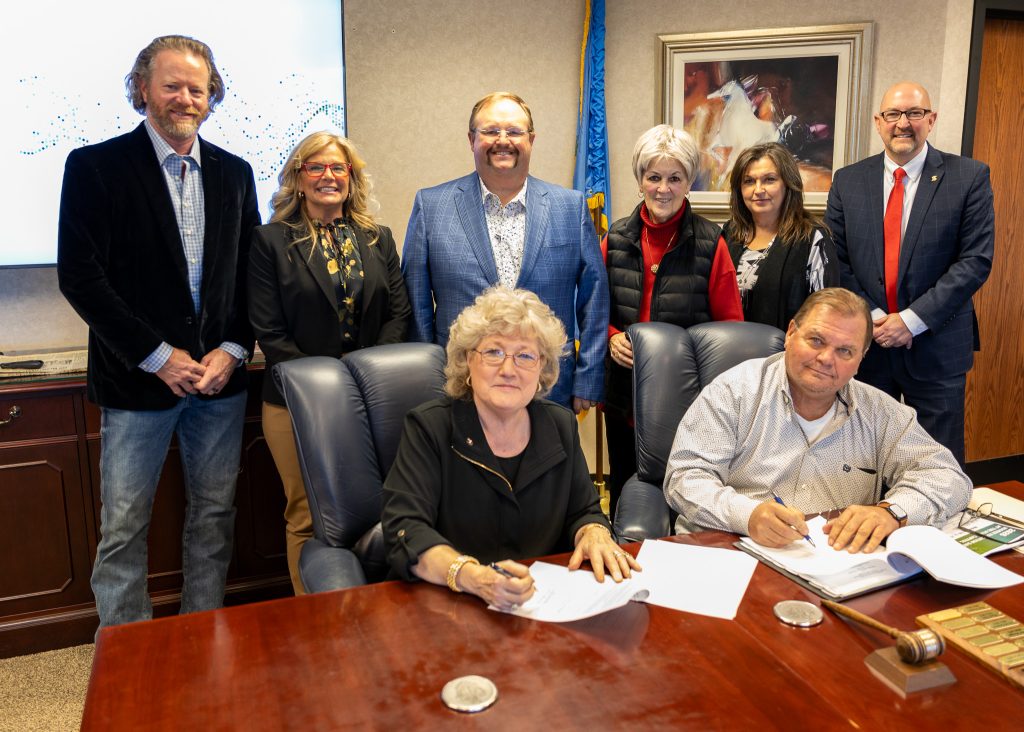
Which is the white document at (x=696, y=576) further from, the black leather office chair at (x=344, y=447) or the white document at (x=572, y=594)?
the black leather office chair at (x=344, y=447)

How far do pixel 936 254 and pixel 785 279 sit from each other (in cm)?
61

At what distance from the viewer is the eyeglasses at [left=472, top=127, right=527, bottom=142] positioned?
248 centimetres

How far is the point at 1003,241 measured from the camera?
158 inches

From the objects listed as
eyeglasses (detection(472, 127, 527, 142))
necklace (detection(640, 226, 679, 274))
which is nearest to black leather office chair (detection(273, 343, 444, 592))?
eyeglasses (detection(472, 127, 527, 142))

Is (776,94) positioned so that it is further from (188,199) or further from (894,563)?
(894,563)

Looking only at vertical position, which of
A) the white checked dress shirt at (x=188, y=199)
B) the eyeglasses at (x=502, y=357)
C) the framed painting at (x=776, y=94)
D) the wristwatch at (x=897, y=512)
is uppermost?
the framed painting at (x=776, y=94)

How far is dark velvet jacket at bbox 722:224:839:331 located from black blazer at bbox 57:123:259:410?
159 cm

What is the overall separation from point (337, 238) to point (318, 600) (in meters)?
1.37

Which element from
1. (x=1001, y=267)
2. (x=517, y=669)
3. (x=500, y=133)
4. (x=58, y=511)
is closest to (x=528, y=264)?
(x=500, y=133)

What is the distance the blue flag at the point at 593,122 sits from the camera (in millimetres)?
3672

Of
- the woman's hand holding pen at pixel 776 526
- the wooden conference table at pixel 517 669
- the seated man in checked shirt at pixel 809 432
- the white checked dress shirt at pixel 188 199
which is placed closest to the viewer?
the wooden conference table at pixel 517 669

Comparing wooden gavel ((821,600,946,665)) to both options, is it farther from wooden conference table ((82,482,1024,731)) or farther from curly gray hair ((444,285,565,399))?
curly gray hair ((444,285,565,399))

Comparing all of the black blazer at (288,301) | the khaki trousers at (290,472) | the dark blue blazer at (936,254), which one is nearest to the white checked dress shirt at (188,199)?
the black blazer at (288,301)

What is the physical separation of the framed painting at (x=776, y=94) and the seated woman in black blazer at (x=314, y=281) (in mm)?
1852
